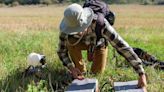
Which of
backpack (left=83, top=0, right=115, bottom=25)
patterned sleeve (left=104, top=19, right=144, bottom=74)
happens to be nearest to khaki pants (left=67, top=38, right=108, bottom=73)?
backpack (left=83, top=0, right=115, bottom=25)

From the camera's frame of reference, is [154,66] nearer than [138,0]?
Yes

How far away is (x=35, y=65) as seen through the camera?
645 centimetres

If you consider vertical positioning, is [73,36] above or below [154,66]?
above

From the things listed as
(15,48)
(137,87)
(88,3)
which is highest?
(88,3)

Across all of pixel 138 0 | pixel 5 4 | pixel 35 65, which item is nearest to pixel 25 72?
pixel 35 65

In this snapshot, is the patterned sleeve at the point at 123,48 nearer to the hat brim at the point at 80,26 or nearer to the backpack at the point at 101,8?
the hat brim at the point at 80,26

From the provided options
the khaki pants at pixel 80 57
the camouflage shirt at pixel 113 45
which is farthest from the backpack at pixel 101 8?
the khaki pants at pixel 80 57

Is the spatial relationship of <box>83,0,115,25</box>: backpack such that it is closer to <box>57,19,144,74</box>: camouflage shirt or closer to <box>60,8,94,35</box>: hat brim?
<box>57,19,144,74</box>: camouflage shirt

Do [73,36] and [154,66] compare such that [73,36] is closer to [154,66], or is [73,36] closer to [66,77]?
[66,77]

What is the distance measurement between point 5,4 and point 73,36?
72.0 meters

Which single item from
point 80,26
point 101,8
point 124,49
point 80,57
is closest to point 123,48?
point 124,49

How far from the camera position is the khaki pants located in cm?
616

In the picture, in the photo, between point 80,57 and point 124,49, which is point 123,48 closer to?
point 124,49

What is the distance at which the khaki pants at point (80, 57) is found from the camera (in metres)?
6.16
